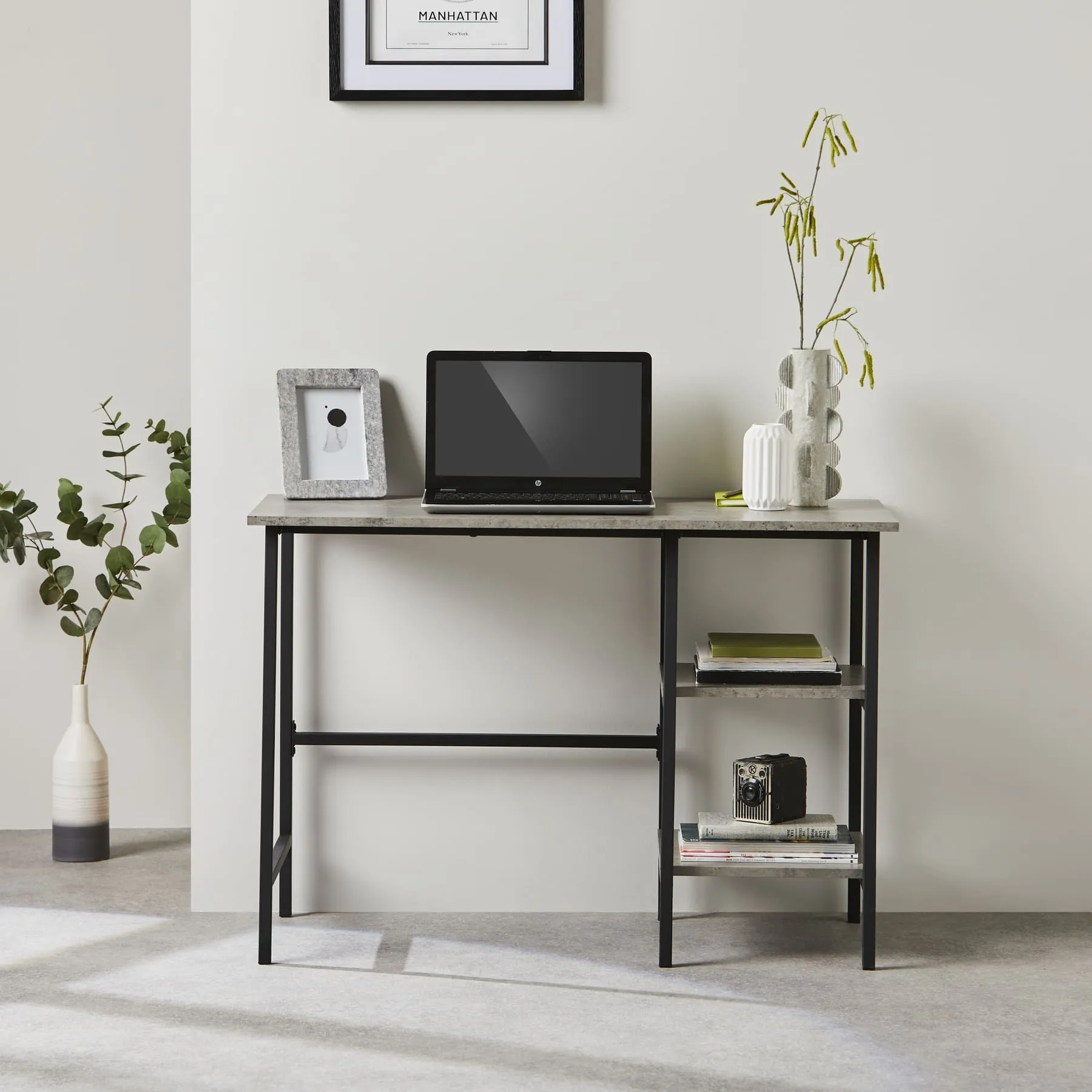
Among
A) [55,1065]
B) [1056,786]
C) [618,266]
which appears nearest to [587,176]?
[618,266]

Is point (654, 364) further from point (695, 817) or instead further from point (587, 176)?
point (695, 817)

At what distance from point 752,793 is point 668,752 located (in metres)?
0.20

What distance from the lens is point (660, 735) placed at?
2.95 metres

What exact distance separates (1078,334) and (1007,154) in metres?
0.42

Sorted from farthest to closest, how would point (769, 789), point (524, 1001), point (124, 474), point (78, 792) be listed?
point (124, 474) → point (78, 792) → point (769, 789) → point (524, 1001)

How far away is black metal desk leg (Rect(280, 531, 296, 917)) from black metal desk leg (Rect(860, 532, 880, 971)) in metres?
1.20

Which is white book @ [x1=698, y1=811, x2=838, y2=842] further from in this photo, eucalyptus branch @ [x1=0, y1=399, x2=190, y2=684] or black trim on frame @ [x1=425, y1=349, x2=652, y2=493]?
eucalyptus branch @ [x1=0, y1=399, x2=190, y2=684]

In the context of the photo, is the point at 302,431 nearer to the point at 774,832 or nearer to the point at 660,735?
the point at 660,735

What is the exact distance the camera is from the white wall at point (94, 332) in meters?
3.56

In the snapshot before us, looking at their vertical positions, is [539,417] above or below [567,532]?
above

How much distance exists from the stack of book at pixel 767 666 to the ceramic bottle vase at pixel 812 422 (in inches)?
11.7

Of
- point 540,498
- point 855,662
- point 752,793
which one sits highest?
point 540,498

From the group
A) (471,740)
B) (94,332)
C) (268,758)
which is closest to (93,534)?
(94,332)

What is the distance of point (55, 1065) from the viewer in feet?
7.36
